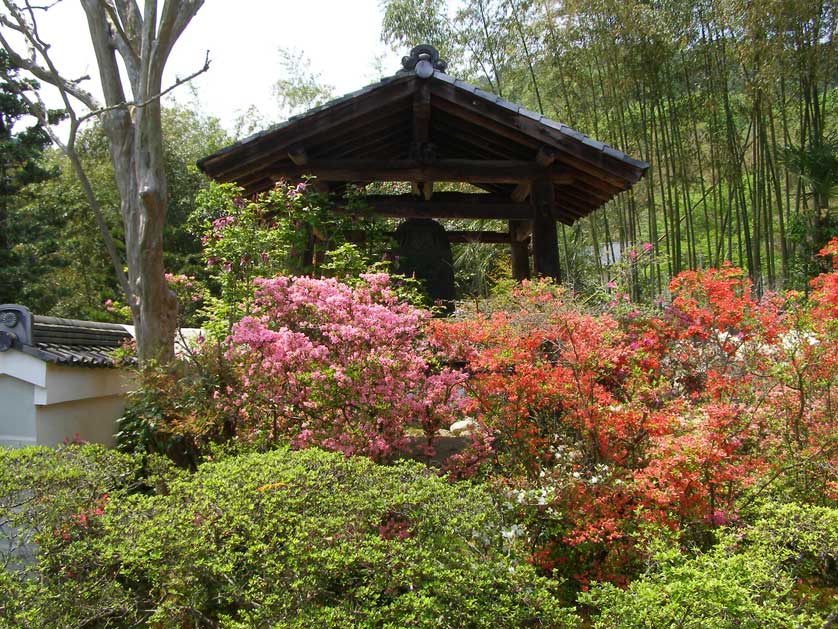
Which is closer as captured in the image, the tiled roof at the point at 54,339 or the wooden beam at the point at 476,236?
the tiled roof at the point at 54,339

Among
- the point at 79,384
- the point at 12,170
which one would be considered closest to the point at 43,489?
the point at 79,384

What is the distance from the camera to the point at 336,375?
147 inches

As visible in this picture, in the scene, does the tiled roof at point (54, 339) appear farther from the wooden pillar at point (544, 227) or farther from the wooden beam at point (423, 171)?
the wooden pillar at point (544, 227)

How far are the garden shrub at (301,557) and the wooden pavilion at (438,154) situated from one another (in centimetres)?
351

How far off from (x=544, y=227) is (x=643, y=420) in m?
3.18

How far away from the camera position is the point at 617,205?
12836 mm

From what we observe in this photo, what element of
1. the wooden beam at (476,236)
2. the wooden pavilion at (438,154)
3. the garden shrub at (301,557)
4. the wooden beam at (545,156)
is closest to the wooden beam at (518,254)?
the wooden beam at (476,236)

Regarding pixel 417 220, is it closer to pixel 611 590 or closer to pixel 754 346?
pixel 754 346

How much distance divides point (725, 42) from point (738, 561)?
30.8 ft

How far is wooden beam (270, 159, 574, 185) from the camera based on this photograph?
618 cm

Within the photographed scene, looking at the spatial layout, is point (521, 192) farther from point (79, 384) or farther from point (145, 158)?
point (79, 384)

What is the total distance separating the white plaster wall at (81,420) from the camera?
4.23 m

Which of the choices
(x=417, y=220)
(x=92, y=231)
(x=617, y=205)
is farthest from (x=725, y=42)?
(x=92, y=231)

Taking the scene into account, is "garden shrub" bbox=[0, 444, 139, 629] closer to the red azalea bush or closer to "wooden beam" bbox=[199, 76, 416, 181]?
the red azalea bush
